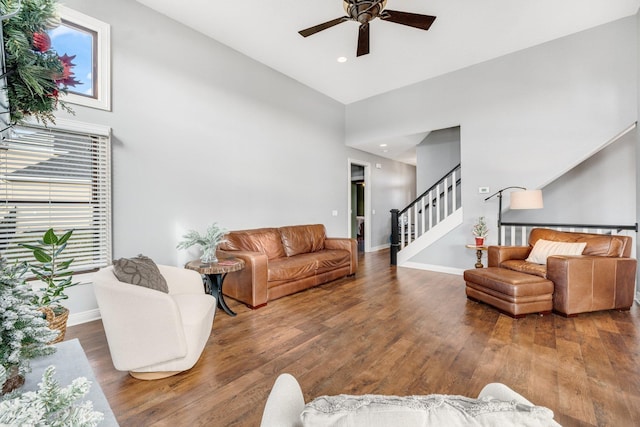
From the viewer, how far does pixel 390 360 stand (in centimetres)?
214

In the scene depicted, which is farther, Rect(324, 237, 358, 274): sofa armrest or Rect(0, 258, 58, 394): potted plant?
Rect(324, 237, 358, 274): sofa armrest

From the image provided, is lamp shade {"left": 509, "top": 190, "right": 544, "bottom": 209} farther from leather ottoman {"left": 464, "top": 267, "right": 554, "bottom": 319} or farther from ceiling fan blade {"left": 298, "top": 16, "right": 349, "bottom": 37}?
ceiling fan blade {"left": 298, "top": 16, "right": 349, "bottom": 37}

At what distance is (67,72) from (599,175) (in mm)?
6444

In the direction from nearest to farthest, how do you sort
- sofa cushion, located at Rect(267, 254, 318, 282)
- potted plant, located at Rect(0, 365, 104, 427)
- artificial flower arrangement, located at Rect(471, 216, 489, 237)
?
potted plant, located at Rect(0, 365, 104, 427), sofa cushion, located at Rect(267, 254, 318, 282), artificial flower arrangement, located at Rect(471, 216, 489, 237)

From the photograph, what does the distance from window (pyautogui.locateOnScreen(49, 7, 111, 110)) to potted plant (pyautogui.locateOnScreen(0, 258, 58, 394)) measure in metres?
3.00

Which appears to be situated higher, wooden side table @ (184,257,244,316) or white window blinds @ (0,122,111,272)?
white window blinds @ (0,122,111,272)

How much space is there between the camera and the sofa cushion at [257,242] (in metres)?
3.85

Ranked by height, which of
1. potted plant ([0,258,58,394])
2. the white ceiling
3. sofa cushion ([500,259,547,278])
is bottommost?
sofa cushion ([500,259,547,278])

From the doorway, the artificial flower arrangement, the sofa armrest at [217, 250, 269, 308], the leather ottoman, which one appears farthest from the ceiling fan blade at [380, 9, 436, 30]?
the doorway

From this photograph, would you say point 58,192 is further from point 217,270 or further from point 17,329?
point 17,329

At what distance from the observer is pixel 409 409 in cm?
51

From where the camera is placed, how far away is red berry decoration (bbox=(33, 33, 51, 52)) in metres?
0.70

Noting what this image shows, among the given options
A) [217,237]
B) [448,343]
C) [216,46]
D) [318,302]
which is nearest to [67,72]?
[217,237]

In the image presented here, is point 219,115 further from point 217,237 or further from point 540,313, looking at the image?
point 540,313
